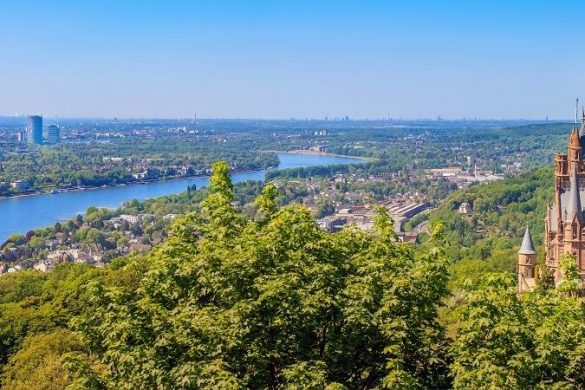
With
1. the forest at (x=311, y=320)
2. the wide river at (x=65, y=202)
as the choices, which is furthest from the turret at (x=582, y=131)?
the wide river at (x=65, y=202)

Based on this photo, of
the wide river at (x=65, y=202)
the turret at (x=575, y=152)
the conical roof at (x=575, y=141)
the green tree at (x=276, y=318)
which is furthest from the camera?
the wide river at (x=65, y=202)

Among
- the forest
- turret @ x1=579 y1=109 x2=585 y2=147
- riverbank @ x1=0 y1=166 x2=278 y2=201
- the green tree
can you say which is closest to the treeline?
turret @ x1=579 y1=109 x2=585 y2=147

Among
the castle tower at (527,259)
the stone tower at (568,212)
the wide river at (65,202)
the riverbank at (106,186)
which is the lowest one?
the wide river at (65,202)

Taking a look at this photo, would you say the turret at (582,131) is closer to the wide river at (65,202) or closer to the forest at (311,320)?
the forest at (311,320)

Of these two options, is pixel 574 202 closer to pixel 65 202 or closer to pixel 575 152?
pixel 575 152

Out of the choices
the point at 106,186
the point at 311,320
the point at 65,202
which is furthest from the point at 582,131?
the point at 106,186

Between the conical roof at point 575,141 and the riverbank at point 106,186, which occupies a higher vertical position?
the conical roof at point 575,141

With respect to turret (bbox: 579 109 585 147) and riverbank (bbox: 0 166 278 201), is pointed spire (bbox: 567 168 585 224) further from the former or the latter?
riverbank (bbox: 0 166 278 201)
